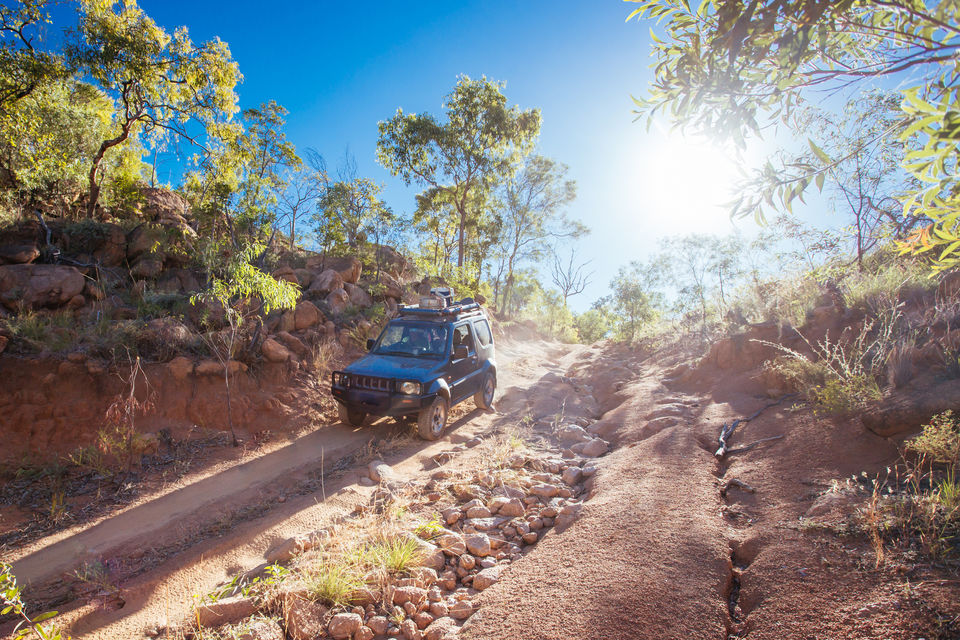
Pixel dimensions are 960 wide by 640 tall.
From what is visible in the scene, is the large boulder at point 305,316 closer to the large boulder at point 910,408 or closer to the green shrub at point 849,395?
the green shrub at point 849,395

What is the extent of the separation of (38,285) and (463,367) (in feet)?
26.9

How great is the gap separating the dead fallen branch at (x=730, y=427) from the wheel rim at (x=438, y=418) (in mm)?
4039

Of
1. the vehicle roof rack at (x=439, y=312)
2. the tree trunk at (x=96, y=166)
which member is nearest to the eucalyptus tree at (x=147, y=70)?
the tree trunk at (x=96, y=166)

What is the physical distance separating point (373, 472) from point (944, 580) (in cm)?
514

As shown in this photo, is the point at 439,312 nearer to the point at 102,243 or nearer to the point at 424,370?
the point at 424,370

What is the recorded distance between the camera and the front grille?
675cm

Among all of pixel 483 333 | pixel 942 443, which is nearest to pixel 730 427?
pixel 942 443

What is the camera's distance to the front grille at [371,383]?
6754mm

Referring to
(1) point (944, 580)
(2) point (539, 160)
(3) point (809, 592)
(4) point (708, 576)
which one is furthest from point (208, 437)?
(2) point (539, 160)

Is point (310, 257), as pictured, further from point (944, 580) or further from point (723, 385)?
point (944, 580)

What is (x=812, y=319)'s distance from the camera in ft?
25.6

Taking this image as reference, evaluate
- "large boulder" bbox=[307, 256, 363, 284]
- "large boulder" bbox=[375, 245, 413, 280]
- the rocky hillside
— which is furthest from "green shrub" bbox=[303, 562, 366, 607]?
"large boulder" bbox=[375, 245, 413, 280]

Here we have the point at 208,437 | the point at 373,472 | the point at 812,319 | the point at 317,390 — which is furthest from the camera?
the point at 317,390

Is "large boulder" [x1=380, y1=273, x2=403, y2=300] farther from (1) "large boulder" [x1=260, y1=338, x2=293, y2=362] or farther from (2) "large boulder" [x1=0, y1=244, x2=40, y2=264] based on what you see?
(2) "large boulder" [x1=0, y1=244, x2=40, y2=264]
